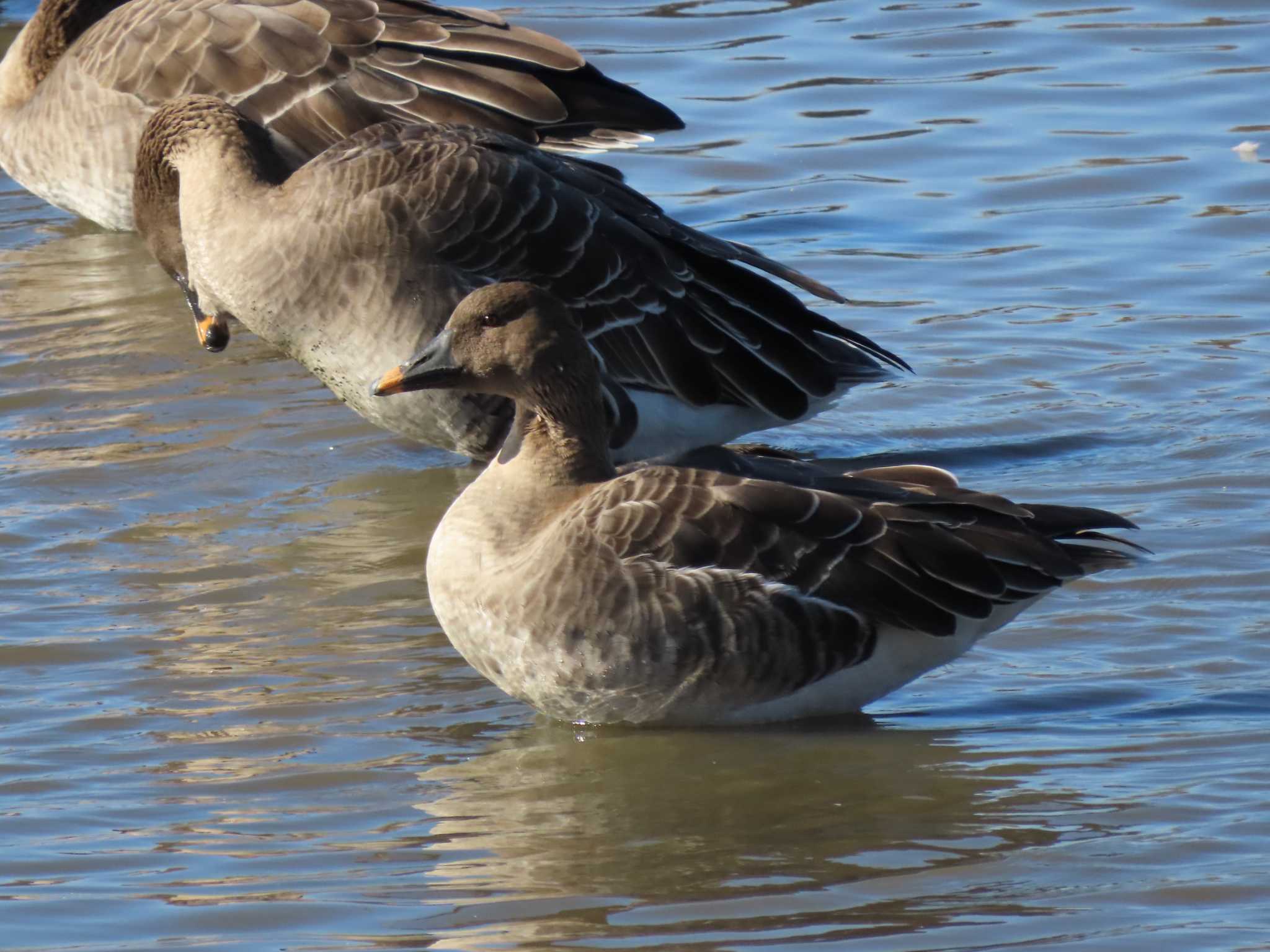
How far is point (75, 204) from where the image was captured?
1177 cm

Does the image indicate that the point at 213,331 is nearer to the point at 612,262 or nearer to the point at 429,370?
the point at 612,262

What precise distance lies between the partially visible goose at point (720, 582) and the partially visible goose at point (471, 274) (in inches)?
53.9

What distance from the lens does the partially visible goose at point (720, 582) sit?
6527 millimetres

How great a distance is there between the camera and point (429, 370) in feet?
23.0

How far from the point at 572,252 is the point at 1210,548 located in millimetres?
2716

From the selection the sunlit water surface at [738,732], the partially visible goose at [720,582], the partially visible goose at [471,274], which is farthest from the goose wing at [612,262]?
the partially visible goose at [720,582]

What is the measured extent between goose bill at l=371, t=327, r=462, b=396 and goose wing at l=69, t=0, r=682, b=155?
3632 millimetres

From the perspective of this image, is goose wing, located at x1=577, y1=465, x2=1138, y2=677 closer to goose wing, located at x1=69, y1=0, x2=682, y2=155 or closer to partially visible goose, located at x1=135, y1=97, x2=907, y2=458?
partially visible goose, located at x1=135, y1=97, x2=907, y2=458

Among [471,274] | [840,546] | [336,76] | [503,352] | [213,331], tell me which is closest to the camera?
[840,546]

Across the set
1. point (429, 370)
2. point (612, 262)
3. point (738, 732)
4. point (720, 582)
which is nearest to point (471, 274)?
point (612, 262)

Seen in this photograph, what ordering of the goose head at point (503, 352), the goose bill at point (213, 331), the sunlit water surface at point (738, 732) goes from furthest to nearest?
the goose bill at point (213, 331) < the goose head at point (503, 352) < the sunlit water surface at point (738, 732)

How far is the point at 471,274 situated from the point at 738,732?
7.94ft

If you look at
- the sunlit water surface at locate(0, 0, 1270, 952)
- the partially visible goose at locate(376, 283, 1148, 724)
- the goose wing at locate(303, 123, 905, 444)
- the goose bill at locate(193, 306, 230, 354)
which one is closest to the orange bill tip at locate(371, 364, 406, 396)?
the partially visible goose at locate(376, 283, 1148, 724)

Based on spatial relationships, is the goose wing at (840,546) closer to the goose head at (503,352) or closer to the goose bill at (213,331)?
the goose head at (503,352)
